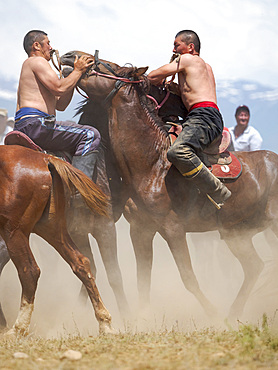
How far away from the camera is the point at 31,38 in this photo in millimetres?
5129

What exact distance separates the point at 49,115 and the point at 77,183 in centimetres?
103

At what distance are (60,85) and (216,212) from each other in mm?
2226

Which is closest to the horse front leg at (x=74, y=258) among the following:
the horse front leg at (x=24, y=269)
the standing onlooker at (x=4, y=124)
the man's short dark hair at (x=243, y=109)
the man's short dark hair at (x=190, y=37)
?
the horse front leg at (x=24, y=269)

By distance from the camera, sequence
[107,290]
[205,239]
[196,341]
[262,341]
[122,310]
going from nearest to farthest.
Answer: [262,341]
[196,341]
[122,310]
[107,290]
[205,239]

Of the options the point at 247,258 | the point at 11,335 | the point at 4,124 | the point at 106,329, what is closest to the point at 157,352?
the point at 106,329

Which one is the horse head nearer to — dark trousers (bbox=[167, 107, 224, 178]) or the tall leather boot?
dark trousers (bbox=[167, 107, 224, 178])

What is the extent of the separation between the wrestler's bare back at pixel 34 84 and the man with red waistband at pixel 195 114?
1174mm

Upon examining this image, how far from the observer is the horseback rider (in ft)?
15.8

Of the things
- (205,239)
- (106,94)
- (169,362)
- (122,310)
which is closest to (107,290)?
(122,310)

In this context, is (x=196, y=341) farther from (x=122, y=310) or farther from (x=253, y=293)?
(x=253, y=293)

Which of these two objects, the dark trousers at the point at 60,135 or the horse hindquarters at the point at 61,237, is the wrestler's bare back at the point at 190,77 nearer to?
the dark trousers at the point at 60,135

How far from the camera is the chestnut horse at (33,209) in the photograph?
13.3 ft

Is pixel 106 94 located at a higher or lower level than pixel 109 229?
higher

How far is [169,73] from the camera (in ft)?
16.4
